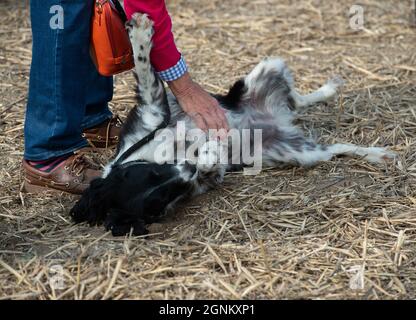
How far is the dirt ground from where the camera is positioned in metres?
3.04

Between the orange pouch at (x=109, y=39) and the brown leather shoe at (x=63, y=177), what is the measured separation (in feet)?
1.88

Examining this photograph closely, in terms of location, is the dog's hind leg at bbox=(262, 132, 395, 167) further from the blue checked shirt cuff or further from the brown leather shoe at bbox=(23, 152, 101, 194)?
the brown leather shoe at bbox=(23, 152, 101, 194)

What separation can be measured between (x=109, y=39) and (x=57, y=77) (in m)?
0.34

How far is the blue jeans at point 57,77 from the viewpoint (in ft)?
11.7

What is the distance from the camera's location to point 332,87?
4906 millimetres
